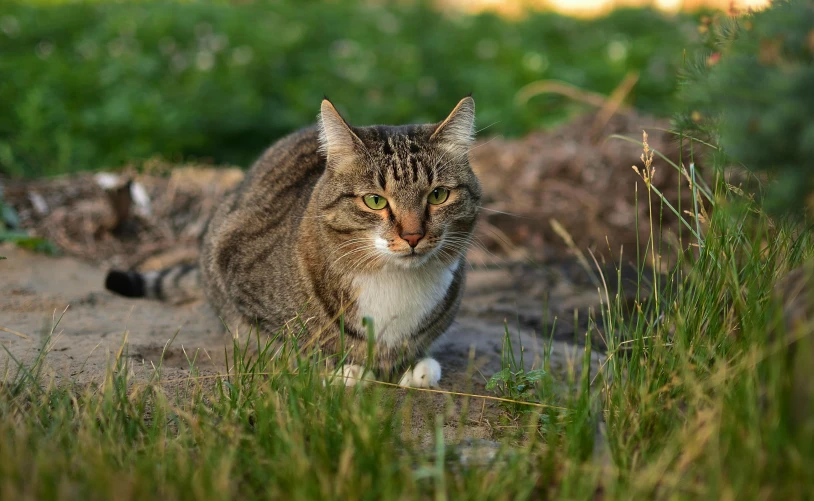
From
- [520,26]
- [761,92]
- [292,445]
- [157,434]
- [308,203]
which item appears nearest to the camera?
[761,92]

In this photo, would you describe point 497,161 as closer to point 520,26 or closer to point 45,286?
point 45,286

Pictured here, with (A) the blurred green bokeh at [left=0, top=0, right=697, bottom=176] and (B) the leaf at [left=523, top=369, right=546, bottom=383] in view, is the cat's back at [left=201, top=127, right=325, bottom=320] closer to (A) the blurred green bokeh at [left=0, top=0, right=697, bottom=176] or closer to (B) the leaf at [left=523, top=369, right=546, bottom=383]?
(B) the leaf at [left=523, top=369, right=546, bottom=383]

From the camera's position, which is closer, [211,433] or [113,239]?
[211,433]

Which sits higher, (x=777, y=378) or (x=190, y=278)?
(x=777, y=378)

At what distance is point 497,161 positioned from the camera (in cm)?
673

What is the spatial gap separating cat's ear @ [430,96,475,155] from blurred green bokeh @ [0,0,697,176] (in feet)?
12.7

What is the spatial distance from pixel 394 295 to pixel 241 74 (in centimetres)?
547

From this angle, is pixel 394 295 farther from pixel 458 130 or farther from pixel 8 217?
pixel 8 217

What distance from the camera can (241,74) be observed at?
26.2 ft

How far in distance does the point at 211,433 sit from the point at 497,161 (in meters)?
4.88

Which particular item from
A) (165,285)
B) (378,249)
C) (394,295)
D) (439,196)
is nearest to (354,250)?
(378,249)

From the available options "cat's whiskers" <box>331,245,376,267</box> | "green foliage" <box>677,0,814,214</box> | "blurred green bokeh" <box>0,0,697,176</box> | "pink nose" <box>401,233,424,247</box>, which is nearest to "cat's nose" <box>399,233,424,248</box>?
"pink nose" <box>401,233,424,247</box>

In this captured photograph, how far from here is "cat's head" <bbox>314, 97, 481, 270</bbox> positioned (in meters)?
3.04

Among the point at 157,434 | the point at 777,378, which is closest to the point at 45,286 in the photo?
the point at 157,434
